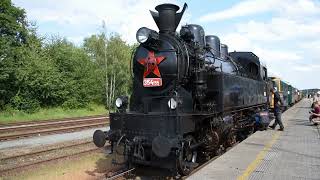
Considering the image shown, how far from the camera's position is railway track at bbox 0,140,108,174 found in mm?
9609

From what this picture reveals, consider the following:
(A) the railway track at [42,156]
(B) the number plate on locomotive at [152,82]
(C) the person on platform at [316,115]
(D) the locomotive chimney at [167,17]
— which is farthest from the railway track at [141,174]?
(C) the person on platform at [316,115]

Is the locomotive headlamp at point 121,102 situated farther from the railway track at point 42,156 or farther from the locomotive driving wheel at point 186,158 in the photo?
the railway track at point 42,156

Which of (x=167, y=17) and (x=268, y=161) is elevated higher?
(x=167, y=17)

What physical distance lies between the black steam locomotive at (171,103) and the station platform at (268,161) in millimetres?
562

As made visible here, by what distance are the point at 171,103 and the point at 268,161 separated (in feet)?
8.50

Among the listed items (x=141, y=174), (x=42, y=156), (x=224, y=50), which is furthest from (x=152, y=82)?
(x=224, y=50)

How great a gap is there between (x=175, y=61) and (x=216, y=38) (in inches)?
129

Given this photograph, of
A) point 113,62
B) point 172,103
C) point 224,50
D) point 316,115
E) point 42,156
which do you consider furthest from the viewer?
point 113,62

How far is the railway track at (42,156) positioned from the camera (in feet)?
31.5

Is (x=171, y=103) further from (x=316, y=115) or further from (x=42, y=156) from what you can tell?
(x=316, y=115)

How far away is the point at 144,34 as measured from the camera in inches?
324

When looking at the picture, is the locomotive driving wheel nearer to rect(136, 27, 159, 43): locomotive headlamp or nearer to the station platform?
the station platform

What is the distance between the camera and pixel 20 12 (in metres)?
36.1

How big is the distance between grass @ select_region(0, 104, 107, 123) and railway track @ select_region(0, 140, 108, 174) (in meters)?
10.8
